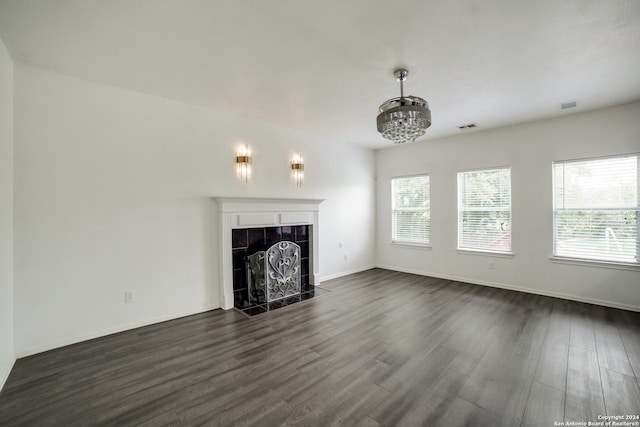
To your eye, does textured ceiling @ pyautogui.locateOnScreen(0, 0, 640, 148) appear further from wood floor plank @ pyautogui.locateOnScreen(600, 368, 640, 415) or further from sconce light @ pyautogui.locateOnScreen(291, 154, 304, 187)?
wood floor plank @ pyautogui.locateOnScreen(600, 368, 640, 415)

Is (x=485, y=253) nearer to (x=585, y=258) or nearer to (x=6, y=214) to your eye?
(x=585, y=258)

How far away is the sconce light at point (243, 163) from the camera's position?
4.10m

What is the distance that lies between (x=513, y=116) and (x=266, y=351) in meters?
4.69

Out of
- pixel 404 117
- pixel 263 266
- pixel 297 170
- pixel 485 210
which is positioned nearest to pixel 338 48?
pixel 404 117

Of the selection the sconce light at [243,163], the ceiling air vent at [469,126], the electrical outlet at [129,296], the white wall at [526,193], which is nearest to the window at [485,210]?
the white wall at [526,193]

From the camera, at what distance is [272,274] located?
421 cm

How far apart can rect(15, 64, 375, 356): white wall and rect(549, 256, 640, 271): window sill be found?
4703mm

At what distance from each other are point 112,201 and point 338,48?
114 inches

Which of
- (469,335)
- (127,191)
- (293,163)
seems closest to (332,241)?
(293,163)

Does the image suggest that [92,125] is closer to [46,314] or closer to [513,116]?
[46,314]

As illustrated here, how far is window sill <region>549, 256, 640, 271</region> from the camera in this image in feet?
12.1

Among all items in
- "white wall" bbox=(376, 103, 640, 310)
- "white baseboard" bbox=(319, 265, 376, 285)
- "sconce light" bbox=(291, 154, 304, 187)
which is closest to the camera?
"white wall" bbox=(376, 103, 640, 310)

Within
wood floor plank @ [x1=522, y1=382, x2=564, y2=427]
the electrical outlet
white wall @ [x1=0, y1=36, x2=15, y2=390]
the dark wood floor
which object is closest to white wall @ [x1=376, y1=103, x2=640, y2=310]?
the dark wood floor

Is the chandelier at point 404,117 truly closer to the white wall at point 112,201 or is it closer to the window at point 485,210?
the white wall at point 112,201
